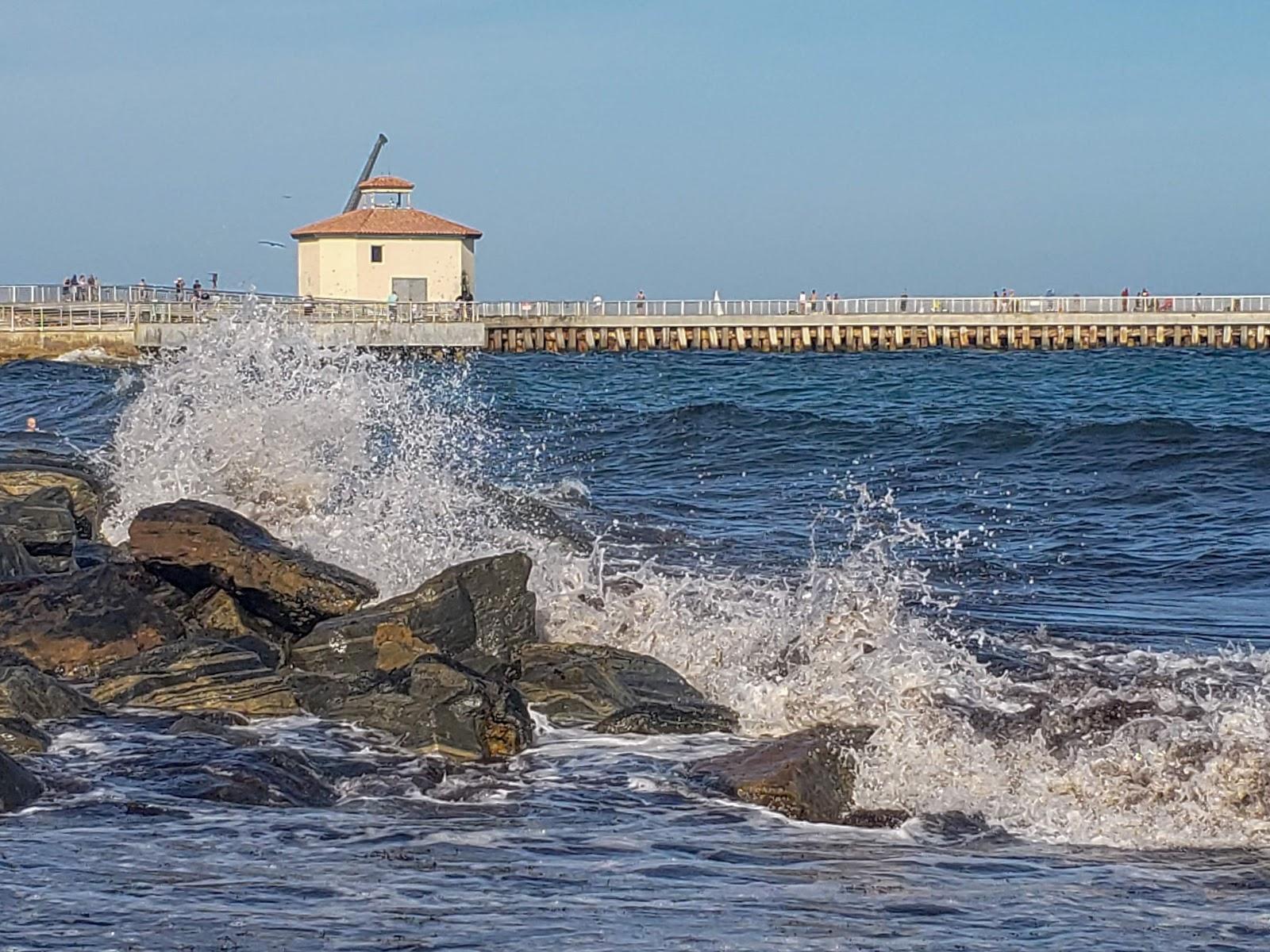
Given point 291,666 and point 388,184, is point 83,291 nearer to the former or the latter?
point 388,184

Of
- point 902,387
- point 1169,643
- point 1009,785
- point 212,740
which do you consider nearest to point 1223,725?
point 1009,785

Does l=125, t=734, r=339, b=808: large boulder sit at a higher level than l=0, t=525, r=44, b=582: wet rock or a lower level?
lower

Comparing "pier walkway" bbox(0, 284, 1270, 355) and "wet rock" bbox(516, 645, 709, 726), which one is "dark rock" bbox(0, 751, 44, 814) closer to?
"wet rock" bbox(516, 645, 709, 726)

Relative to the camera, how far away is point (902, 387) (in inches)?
1499

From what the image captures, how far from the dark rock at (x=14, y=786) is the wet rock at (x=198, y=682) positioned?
1.52m

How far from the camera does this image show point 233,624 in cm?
965

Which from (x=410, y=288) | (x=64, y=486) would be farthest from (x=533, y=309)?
(x=64, y=486)

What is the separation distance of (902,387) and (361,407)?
2376 centimetres

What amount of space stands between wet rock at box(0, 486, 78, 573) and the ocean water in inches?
60.1

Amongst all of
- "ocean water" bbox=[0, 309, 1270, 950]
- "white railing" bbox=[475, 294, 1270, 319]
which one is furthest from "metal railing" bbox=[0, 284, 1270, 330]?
"ocean water" bbox=[0, 309, 1270, 950]

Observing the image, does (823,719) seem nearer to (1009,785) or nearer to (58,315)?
(1009,785)

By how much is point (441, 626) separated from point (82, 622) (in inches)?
77.8

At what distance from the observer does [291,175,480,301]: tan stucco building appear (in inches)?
2320

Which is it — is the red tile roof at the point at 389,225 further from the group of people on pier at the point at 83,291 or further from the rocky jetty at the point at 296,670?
the rocky jetty at the point at 296,670
